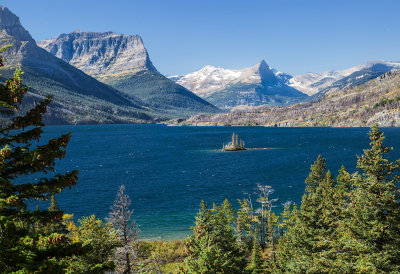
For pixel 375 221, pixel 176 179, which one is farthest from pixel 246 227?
pixel 176 179

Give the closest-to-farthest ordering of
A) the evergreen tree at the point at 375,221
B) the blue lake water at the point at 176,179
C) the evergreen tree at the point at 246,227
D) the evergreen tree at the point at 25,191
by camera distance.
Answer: the evergreen tree at the point at 25,191 → the evergreen tree at the point at 375,221 → the evergreen tree at the point at 246,227 → the blue lake water at the point at 176,179

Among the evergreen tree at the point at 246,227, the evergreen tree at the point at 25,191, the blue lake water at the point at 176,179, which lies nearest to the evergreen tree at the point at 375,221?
the evergreen tree at the point at 25,191

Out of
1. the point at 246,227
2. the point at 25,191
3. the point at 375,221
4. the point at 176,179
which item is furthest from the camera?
the point at 176,179

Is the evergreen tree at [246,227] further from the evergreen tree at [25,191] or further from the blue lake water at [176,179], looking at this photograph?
the evergreen tree at [25,191]

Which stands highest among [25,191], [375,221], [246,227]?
[25,191]

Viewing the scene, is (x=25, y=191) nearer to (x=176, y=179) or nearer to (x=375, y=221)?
(x=375, y=221)

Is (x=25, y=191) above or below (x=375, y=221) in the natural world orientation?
above

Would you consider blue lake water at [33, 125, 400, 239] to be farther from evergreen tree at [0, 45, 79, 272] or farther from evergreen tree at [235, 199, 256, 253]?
evergreen tree at [0, 45, 79, 272]

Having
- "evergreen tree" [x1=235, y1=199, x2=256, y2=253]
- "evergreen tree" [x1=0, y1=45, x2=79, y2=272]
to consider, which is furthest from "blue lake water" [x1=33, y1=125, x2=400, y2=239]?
"evergreen tree" [x1=0, y1=45, x2=79, y2=272]

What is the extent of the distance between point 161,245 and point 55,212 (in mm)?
45271

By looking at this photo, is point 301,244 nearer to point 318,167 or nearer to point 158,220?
point 318,167

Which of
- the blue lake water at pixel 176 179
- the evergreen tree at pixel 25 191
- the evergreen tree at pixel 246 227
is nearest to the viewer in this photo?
the evergreen tree at pixel 25 191

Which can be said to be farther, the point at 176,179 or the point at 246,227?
the point at 176,179

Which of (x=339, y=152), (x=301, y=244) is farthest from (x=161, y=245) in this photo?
(x=339, y=152)
